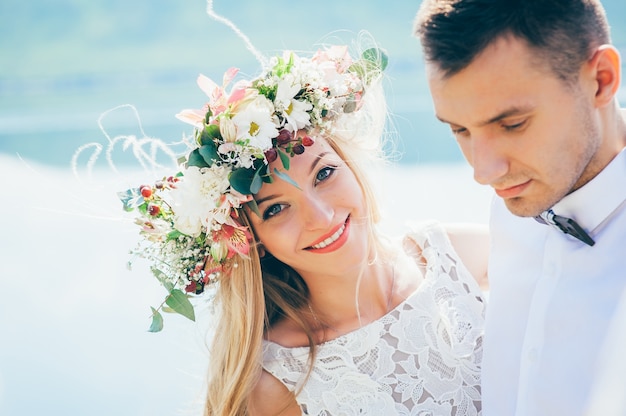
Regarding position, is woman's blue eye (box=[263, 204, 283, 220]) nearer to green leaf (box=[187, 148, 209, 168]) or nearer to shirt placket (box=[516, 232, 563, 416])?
green leaf (box=[187, 148, 209, 168])

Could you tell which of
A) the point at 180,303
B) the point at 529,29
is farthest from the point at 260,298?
the point at 529,29

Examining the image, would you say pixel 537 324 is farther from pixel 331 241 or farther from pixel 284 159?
pixel 284 159

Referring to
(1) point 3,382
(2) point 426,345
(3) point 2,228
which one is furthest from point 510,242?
(3) point 2,228

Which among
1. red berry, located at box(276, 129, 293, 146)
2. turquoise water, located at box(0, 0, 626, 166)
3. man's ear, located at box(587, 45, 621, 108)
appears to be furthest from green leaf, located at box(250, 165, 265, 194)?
turquoise water, located at box(0, 0, 626, 166)

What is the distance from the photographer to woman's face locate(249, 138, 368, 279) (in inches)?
95.3

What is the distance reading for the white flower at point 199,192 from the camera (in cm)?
233

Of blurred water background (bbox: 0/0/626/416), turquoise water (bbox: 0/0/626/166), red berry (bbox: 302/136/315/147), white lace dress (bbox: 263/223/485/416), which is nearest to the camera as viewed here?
red berry (bbox: 302/136/315/147)

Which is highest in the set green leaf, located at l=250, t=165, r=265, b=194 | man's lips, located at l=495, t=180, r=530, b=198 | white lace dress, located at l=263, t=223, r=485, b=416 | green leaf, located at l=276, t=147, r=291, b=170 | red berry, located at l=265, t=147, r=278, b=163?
man's lips, located at l=495, t=180, r=530, b=198

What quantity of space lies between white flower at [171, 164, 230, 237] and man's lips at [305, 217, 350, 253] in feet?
1.16

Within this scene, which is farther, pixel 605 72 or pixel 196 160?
pixel 196 160

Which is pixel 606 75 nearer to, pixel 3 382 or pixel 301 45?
pixel 3 382

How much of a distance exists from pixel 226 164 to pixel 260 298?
0.54 m

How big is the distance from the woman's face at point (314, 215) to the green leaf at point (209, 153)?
7.4 inches

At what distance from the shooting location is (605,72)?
1748mm
